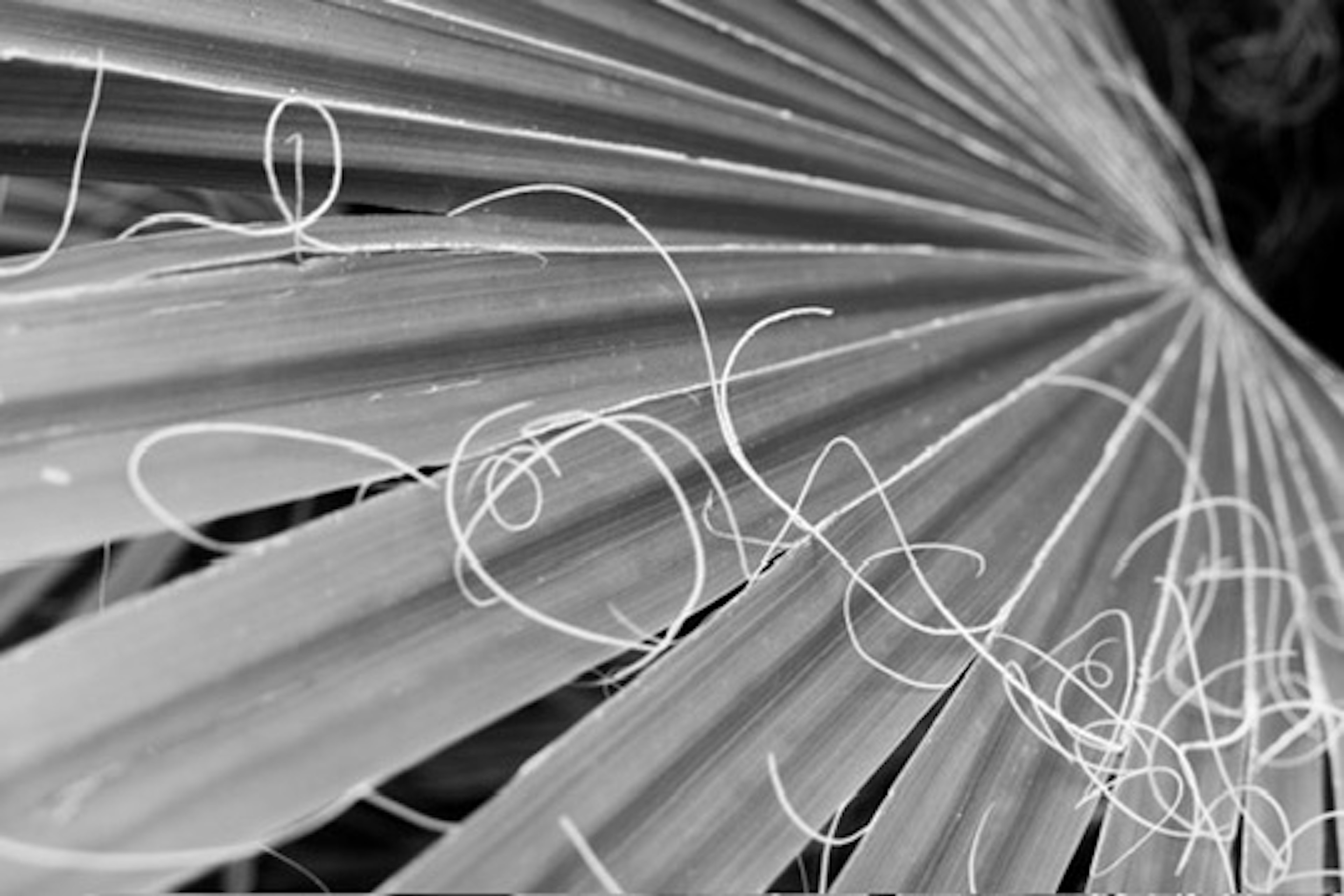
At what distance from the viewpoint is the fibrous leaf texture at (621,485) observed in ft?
1.45

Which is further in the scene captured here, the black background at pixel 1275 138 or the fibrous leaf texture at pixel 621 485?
the black background at pixel 1275 138

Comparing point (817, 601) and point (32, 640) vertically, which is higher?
point (32, 640)

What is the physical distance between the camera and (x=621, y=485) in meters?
0.53

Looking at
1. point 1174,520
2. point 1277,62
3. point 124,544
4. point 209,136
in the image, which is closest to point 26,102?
point 209,136

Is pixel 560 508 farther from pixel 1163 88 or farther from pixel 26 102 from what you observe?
pixel 1163 88

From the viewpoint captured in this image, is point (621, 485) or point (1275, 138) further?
point (1275, 138)

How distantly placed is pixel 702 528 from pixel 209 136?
24cm

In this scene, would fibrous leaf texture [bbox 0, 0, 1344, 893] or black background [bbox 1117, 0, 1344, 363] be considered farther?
black background [bbox 1117, 0, 1344, 363]

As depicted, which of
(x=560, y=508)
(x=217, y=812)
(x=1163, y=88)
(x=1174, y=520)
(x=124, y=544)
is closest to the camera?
(x=217, y=812)

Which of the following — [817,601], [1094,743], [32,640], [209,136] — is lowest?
[1094,743]

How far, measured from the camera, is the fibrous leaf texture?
0.44m

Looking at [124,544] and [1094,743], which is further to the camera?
[124,544]

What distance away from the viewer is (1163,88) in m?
1.34

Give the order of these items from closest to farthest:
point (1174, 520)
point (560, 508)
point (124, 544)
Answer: point (560, 508), point (1174, 520), point (124, 544)
